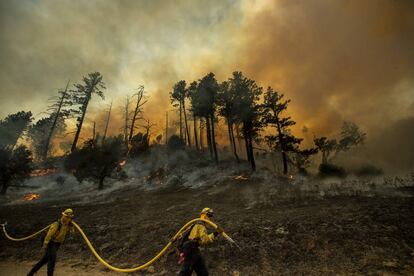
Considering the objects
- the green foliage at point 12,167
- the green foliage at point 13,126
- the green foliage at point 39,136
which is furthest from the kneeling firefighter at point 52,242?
the green foliage at point 39,136

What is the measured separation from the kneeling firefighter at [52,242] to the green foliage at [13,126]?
49.5 m

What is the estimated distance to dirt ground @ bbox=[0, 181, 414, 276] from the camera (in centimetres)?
848

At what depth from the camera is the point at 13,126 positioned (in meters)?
48.1

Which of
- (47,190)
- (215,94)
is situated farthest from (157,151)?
(47,190)

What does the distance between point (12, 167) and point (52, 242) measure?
88.9ft

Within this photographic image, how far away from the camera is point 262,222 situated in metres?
12.6

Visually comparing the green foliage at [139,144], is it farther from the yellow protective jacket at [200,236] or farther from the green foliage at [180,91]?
the yellow protective jacket at [200,236]

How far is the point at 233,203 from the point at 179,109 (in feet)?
115

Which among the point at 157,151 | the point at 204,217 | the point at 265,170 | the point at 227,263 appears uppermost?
the point at 157,151

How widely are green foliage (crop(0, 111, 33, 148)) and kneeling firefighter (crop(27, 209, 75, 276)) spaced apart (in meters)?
49.5

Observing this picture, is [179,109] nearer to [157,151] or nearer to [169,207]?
[157,151]

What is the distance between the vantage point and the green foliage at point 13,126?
4750cm

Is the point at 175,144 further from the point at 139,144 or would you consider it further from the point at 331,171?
the point at 331,171

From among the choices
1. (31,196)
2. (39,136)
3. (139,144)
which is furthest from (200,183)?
(39,136)
